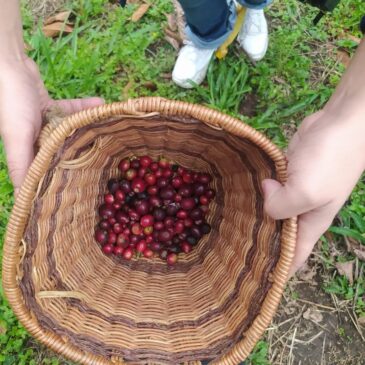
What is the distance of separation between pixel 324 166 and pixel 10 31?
124 cm

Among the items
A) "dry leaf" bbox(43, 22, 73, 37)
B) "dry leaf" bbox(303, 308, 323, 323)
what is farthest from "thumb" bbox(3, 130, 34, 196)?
"dry leaf" bbox(303, 308, 323, 323)

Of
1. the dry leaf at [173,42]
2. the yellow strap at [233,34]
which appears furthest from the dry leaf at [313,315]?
the dry leaf at [173,42]

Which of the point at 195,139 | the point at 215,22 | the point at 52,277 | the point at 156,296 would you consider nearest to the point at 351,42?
the point at 215,22

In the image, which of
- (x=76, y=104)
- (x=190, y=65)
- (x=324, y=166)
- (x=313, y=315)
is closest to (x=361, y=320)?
(x=313, y=315)

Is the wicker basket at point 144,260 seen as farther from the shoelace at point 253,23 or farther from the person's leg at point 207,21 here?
the shoelace at point 253,23

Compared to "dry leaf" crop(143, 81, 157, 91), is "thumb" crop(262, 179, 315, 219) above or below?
above

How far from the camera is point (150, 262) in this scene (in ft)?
7.99

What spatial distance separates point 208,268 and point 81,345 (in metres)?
0.71

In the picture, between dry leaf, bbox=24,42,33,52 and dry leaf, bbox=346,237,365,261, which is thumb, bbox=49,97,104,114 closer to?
dry leaf, bbox=24,42,33,52

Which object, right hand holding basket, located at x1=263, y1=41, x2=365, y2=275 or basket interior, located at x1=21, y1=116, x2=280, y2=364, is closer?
right hand holding basket, located at x1=263, y1=41, x2=365, y2=275

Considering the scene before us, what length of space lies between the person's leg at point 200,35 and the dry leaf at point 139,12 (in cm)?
36

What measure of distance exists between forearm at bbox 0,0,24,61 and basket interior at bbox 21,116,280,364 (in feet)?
1.31

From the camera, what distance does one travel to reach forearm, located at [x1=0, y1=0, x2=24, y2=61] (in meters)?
1.75

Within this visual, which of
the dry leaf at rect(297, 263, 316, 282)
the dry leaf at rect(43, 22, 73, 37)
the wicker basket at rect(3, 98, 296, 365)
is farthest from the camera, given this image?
the dry leaf at rect(43, 22, 73, 37)
